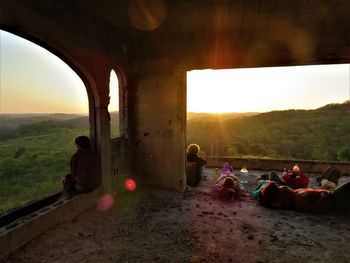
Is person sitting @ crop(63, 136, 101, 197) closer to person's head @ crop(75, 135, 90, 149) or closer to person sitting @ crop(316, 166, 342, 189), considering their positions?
person's head @ crop(75, 135, 90, 149)

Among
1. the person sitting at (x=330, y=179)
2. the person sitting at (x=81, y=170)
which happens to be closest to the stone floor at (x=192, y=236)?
the person sitting at (x=81, y=170)

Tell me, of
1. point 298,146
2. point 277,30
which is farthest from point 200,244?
point 298,146

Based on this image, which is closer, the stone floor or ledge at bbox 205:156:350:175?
the stone floor

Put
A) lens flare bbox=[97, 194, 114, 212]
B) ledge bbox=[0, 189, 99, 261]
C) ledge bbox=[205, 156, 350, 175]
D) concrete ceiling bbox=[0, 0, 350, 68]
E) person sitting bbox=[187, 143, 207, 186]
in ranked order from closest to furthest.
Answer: ledge bbox=[0, 189, 99, 261] < concrete ceiling bbox=[0, 0, 350, 68] < lens flare bbox=[97, 194, 114, 212] < person sitting bbox=[187, 143, 207, 186] < ledge bbox=[205, 156, 350, 175]

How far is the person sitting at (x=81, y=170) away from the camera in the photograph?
487cm

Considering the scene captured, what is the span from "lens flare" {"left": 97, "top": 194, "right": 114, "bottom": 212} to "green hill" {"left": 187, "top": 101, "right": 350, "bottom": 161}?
44.7ft

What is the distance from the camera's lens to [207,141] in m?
28.1

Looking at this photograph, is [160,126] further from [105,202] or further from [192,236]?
[192,236]

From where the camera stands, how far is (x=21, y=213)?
14.0ft

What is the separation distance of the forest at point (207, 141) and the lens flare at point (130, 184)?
1.30m

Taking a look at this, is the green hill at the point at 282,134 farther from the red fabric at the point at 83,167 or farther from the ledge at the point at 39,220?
the ledge at the point at 39,220

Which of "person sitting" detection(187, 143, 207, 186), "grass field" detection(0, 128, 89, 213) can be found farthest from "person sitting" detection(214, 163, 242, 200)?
"grass field" detection(0, 128, 89, 213)

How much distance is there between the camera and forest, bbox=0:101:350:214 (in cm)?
1189

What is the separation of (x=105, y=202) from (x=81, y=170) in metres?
1.03
